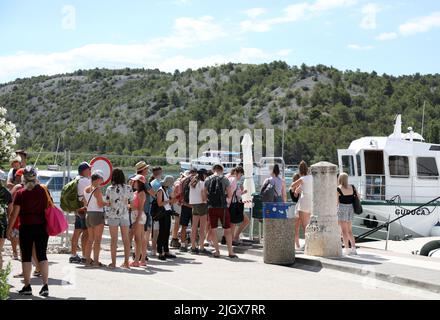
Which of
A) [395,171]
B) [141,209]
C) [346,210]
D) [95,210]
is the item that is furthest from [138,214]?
[395,171]

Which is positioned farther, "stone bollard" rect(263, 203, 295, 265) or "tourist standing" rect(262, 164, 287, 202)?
"tourist standing" rect(262, 164, 287, 202)

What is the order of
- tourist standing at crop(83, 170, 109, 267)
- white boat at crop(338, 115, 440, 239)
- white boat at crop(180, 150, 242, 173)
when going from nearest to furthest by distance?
tourist standing at crop(83, 170, 109, 267) → white boat at crop(180, 150, 242, 173) → white boat at crop(338, 115, 440, 239)

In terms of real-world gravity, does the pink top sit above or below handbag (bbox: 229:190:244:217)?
above

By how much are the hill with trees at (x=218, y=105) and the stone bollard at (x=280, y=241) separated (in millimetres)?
90491

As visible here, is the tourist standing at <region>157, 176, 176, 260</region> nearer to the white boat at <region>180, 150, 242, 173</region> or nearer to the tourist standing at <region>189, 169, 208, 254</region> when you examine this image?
the tourist standing at <region>189, 169, 208, 254</region>

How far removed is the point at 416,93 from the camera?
427ft

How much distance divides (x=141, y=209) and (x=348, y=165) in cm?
1453

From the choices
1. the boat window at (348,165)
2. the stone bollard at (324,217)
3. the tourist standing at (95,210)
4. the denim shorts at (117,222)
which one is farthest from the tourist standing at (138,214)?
the boat window at (348,165)

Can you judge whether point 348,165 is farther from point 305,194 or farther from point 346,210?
point 346,210

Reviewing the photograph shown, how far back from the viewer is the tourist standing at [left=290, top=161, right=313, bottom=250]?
14.5 meters

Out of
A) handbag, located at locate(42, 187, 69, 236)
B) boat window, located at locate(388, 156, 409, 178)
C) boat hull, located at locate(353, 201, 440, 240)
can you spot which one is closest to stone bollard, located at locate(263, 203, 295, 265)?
handbag, located at locate(42, 187, 69, 236)

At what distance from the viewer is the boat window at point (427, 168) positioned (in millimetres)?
24719

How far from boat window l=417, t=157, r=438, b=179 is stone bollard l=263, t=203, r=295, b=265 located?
43.4 feet
